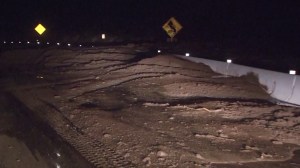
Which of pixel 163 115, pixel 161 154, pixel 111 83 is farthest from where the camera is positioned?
pixel 111 83

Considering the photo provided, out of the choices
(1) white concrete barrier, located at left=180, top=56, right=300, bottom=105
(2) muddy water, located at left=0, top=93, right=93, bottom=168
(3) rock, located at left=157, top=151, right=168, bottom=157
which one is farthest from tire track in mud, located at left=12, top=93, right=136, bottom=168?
(1) white concrete barrier, located at left=180, top=56, right=300, bottom=105

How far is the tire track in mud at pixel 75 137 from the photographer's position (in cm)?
590

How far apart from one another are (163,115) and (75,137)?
251cm

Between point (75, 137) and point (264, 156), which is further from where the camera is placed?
point (75, 137)

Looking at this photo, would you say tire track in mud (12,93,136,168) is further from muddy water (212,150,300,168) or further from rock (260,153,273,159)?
rock (260,153,273,159)

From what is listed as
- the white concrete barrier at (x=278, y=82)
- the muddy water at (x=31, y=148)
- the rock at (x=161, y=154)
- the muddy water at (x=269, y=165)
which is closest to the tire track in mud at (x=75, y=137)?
the muddy water at (x=31, y=148)

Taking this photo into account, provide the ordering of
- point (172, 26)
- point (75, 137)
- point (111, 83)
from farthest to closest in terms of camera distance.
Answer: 1. point (172, 26)
2. point (111, 83)
3. point (75, 137)

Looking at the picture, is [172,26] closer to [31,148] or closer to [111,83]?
[111,83]

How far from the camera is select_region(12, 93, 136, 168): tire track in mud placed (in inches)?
232

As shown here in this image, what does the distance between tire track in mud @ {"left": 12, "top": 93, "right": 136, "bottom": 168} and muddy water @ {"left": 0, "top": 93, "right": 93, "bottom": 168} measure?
6.6 inches

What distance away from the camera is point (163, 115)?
850cm

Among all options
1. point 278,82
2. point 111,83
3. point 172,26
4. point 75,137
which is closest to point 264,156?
point 75,137

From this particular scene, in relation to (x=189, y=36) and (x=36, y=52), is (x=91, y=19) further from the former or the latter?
(x=36, y=52)

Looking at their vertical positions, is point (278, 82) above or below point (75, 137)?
above
